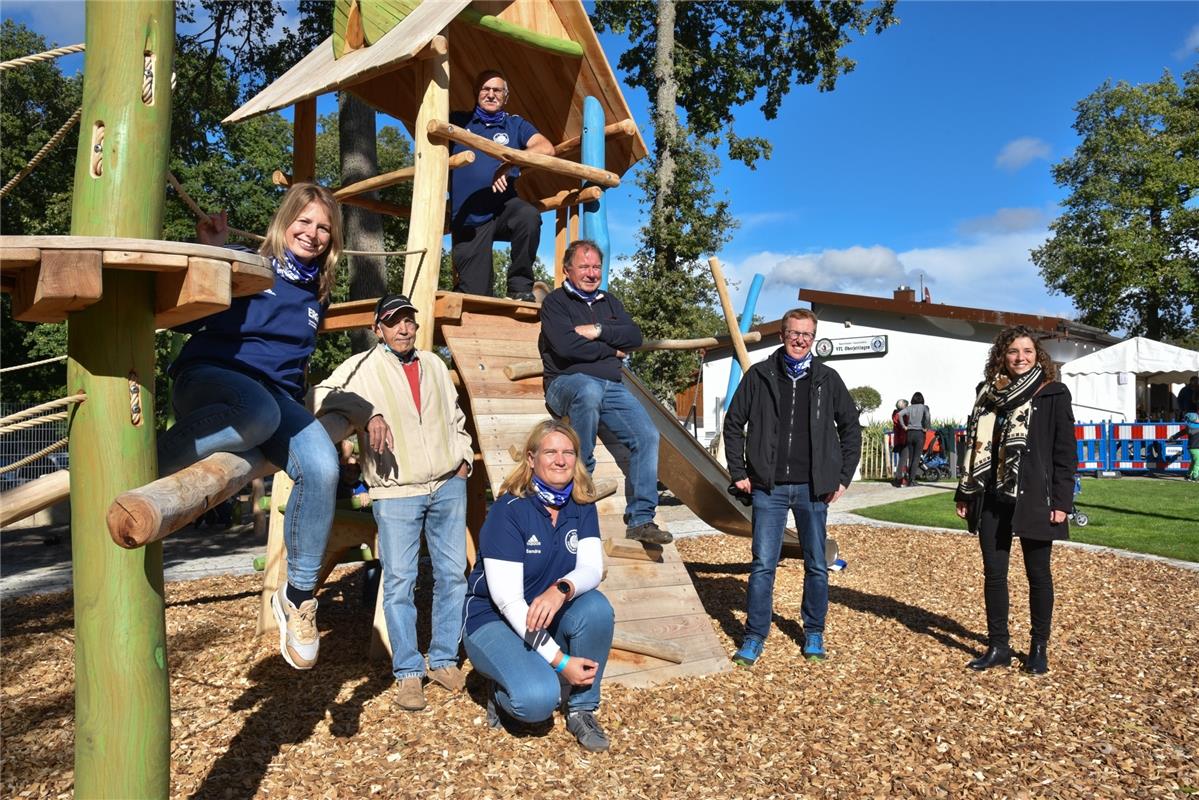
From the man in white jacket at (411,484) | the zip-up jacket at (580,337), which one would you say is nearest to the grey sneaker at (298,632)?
the man in white jacket at (411,484)

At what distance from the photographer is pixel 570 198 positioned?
7.14 metres

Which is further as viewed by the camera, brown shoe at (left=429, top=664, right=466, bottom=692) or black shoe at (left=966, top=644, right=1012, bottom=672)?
black shoe at (left=966, top=644, right=1012, bottom=672)

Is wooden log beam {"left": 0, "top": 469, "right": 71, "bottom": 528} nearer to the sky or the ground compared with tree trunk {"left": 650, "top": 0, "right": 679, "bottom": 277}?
nearer to the ground

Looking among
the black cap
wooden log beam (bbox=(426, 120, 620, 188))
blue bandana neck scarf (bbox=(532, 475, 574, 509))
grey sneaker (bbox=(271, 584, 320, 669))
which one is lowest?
grey sneaker (bbox=(271, 584, 320, 669))

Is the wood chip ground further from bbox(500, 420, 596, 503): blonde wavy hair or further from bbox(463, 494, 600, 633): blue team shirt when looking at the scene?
bbox(500, 420, 596, 503): blonde wavy hair

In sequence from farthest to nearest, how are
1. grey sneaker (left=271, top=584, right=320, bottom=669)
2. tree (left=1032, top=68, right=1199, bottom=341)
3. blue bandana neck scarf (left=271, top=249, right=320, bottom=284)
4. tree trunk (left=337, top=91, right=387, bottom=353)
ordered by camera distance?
1. tree (left=1032, top=68, right=1199, bottom=341)
2. tree trunk (left=337, top=91, right=387, bottom=353)
3. blue bandana neck scarf (left=271, top=249, right=320, bottom=284)
4. grey sneaker (left=271, top=584, right=320, bottom=669)

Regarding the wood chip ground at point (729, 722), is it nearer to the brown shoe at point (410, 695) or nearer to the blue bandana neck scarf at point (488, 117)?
the brown shoe at point (410, 695)

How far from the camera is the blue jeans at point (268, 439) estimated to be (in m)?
2.65

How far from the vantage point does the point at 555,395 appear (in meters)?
4.99

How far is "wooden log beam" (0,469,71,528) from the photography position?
2.06m

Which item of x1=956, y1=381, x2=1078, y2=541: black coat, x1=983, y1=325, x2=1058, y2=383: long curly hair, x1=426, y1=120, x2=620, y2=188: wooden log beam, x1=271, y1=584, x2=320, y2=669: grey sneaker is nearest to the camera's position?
x1=271, y1=584, x2=320, y2=669: grey sneaker

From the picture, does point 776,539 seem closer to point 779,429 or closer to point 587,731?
point 779,429

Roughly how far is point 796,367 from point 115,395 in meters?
3.64

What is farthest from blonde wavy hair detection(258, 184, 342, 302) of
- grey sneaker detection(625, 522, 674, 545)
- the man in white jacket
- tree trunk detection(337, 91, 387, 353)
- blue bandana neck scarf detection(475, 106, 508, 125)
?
tree trunk detection(337, 91, 387, 353)
